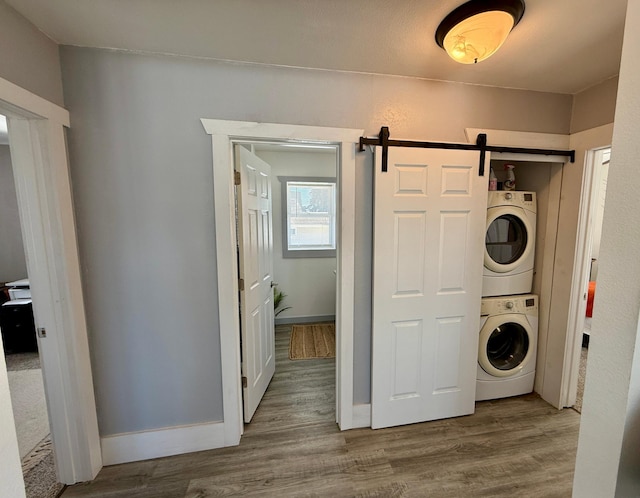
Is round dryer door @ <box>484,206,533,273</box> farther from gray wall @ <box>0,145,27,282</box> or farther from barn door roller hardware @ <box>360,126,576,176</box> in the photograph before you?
gray wall @ <box>0,145,27,282</box>

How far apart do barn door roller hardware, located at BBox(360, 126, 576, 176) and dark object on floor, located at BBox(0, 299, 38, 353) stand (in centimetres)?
380

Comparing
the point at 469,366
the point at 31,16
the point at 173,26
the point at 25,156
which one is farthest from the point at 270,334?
the point at 31,16

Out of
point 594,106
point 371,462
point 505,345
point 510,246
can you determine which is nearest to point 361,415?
point 371,462

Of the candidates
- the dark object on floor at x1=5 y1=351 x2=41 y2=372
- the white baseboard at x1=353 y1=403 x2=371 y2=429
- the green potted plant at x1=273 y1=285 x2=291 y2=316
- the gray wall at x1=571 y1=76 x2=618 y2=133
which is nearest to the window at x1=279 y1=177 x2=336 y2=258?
the green potted plant at x1=273 y1=285 x2=291 y2=316

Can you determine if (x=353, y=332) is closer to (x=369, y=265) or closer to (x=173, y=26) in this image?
(x=369, y=265)

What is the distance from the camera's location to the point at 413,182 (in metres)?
1.75

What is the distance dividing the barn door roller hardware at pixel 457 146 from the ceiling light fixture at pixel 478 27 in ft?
1.66

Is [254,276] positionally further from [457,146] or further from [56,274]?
[457,146]

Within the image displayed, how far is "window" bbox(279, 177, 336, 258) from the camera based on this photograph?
147 inches

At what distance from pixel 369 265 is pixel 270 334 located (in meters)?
1.23

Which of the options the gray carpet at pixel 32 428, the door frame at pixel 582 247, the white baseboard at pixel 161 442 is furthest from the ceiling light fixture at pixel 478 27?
the gray carpet at pixel 32 428

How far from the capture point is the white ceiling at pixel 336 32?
114 cm

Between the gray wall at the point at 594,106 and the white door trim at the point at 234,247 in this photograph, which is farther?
the gray wall at the point at 594,106

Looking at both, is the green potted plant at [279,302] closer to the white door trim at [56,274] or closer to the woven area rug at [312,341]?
the woven area rug at [312,341]
